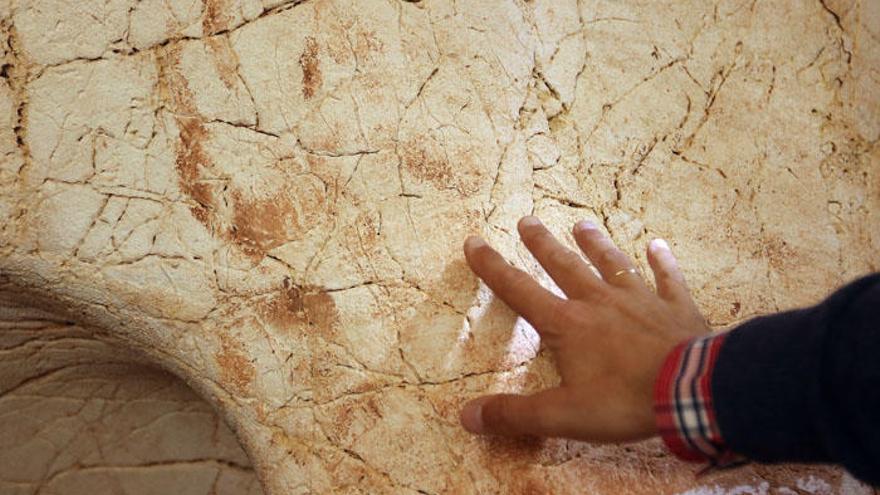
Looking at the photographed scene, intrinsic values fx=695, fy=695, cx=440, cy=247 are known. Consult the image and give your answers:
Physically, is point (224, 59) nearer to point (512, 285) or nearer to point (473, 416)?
point (512, 285)

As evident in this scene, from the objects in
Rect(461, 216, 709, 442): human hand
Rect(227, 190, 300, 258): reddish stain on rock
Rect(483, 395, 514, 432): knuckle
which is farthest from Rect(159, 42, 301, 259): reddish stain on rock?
Rect(483, 395, 514, 432): knuckle

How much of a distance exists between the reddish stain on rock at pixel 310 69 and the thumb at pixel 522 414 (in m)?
0.68

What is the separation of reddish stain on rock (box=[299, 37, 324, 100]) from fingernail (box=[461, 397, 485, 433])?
668 mm

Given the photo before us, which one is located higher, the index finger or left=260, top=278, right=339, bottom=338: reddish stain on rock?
the index finger

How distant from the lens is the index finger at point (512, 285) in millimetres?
1250

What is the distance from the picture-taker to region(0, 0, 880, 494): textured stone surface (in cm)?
128

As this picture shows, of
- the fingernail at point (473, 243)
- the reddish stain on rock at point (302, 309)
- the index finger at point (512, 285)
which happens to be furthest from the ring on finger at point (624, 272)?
the reddish stain on rock at point (302, 309)

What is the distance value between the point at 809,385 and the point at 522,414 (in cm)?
48

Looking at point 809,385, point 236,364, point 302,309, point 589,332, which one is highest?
point 809,385

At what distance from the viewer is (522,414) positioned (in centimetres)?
120

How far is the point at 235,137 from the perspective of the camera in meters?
1.33

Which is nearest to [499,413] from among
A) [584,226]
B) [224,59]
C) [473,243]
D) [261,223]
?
[473,243]

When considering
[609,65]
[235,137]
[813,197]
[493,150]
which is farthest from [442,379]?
[813,197]

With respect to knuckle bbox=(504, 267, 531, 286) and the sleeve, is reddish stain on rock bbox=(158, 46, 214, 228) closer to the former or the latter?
knuckle bbox=(504, 267, 531, 286)
